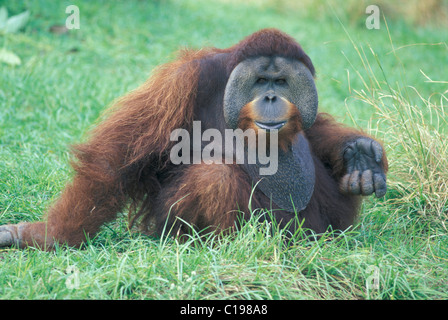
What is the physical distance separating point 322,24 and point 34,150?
7.56 metres

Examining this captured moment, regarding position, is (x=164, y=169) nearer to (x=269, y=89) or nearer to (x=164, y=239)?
(x=164, y=239)

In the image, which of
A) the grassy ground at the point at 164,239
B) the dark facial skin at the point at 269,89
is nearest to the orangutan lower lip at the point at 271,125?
the dark facial skin at the point at 269,89

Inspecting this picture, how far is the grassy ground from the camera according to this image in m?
2.66

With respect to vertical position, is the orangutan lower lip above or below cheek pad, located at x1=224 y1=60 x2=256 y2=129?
below

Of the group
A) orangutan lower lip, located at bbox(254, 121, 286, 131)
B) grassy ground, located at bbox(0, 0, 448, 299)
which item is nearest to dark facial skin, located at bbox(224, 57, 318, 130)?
orangutan lower lip, located at bbox(254, 121, 286, 131)

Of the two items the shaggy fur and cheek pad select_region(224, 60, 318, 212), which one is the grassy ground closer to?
the shaggy fur

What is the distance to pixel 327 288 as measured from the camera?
2705 millimetres

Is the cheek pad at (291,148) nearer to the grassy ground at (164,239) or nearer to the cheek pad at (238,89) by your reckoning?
the cheek pad at (238,89)

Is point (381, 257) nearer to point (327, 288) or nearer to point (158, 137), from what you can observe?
point (327, 288)

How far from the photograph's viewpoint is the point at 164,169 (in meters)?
3.44

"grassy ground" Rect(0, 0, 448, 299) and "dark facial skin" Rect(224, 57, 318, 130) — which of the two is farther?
"dark facial skin" Rect(224, 57, 318, 130)

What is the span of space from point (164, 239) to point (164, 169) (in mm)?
406

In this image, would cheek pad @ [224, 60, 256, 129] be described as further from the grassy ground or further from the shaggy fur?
the grassy ground

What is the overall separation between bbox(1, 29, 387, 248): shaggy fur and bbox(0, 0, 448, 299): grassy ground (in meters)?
0.16
